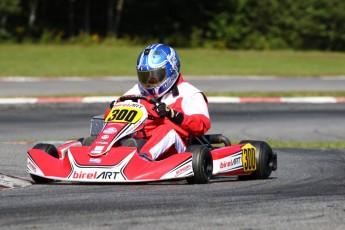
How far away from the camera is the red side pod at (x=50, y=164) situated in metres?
7.32

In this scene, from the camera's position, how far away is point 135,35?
4116 cm

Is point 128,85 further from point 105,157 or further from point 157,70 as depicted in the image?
point 105,157

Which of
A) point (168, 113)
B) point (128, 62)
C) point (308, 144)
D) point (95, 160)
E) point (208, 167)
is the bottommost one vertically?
point (128, 62)

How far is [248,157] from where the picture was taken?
8.06 meters

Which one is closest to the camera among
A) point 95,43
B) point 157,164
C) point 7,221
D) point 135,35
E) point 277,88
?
point 7,221

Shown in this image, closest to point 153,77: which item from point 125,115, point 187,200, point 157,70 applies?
point 157,70

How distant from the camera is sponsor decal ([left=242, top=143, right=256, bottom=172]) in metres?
8.02

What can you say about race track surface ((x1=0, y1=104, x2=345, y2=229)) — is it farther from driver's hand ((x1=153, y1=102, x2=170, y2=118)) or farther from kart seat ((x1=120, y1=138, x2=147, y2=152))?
driver's hand ((x1=153, y1=102, x2=170, y2=118))

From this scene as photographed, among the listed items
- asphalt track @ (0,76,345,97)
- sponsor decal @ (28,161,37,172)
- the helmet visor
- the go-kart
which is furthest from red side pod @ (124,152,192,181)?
asphalt track @ (0,76,345,97)

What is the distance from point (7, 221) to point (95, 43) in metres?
31.8

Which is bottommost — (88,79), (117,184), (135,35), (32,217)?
(135,35)

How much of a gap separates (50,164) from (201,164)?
115 centimetres

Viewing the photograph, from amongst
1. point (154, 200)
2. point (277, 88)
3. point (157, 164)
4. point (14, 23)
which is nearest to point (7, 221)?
point (154, 200)

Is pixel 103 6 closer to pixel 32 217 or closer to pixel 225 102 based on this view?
pixel 225 102
